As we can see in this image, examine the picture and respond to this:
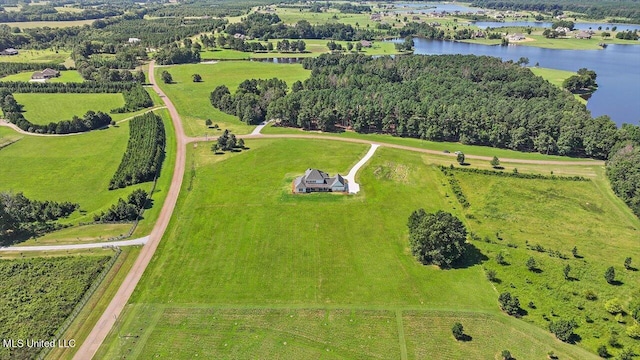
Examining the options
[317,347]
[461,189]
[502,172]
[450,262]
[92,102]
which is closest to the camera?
[317,347]

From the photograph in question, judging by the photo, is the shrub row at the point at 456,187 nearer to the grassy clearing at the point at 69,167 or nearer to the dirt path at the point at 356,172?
the dirt path at the point at 356,172

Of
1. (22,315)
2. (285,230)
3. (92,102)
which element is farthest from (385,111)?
(92,102)

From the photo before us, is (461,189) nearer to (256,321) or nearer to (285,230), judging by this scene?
(285,230)

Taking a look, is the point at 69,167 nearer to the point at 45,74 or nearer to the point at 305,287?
the point at 305,287

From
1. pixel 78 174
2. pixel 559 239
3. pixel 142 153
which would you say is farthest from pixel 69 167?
pixel 559 239

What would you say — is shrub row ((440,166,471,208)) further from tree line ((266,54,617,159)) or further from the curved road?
tree line ((266,54,617,159))

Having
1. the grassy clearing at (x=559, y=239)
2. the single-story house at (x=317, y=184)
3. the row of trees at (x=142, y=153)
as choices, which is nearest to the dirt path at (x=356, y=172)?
the single-story house at (x=317, y=184)

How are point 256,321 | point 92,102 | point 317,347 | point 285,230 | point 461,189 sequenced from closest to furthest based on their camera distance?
point 317,347 < point 256,321 < point 285,230 < point 461,189 < point 92,102
